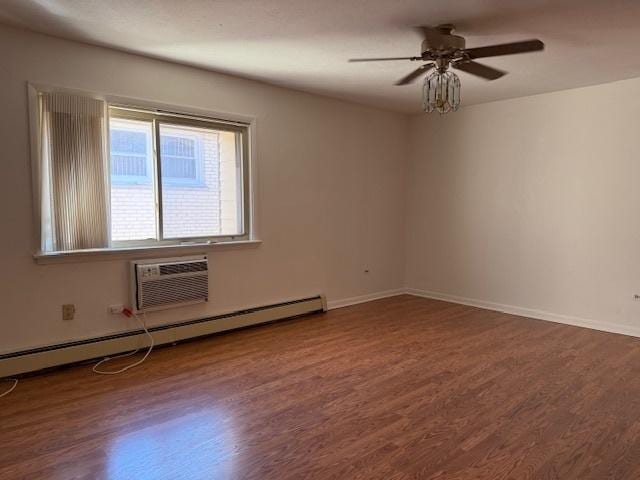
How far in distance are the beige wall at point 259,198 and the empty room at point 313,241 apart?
2 centimetres

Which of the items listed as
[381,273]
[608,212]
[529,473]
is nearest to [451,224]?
[381,273]

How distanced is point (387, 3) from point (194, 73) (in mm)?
1964

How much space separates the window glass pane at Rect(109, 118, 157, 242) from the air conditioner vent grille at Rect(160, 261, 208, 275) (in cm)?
31

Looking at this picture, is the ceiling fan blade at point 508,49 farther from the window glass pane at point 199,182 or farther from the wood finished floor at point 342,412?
the window glass pane at point 199,182

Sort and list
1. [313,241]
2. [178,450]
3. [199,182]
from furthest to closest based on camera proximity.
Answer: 1. [313,241]
2. [199,182]
3. [178,450]

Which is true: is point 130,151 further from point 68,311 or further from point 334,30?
point 334,30

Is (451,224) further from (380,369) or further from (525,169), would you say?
(380,369)

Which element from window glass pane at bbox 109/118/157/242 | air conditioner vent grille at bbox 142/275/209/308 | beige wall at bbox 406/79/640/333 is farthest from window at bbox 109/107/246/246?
beige wall at bbox 406/79/640/333

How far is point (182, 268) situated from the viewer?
3.75 meters

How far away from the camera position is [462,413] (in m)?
2.54

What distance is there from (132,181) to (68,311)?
43.5 inches

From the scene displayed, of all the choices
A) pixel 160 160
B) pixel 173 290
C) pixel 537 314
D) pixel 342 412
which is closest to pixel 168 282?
pixel 173 290

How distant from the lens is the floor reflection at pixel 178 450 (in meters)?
1.97

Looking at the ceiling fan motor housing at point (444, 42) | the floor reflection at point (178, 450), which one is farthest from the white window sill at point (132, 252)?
the ceiling fan motor housing at point (444, 42)
